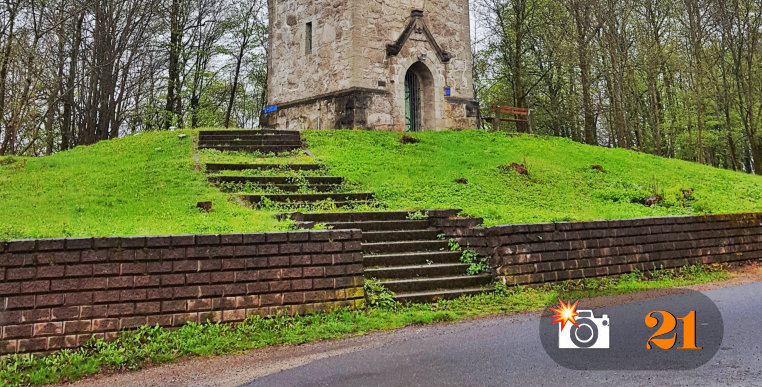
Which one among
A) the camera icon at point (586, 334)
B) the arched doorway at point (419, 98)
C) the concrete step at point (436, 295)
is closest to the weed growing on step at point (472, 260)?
the concrete step at point (436, 295)

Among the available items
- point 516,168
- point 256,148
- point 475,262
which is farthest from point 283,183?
point 516,168

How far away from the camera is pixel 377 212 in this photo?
8867 mm

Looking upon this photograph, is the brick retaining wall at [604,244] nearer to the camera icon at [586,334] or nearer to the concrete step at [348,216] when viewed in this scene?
the concrete step at [348,216]

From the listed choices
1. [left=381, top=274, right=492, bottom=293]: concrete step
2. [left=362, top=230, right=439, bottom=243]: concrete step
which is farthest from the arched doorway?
[left=381, top=274, right=492, bottom=293]: concrete step

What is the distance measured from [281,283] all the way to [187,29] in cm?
2705

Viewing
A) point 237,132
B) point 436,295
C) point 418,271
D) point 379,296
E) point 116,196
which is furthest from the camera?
point 237,132

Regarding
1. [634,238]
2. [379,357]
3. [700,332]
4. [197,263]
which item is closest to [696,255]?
[634,238]

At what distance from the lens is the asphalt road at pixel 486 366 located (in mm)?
3939

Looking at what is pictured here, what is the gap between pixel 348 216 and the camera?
865 centimetres

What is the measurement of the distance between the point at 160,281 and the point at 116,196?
5346mm

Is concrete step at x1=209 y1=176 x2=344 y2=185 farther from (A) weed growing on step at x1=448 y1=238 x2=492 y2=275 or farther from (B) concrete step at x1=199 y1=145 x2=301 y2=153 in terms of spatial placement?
(A) weed growing on step at x1=448 y1=238 x2=492 y2=275

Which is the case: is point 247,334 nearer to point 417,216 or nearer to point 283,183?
point 417,216

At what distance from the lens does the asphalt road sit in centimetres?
394

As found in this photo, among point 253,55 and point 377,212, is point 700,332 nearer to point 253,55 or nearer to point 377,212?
point 377,212
